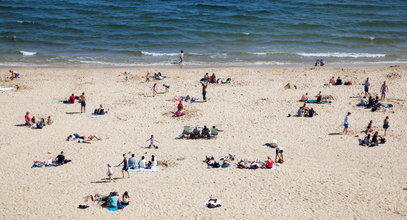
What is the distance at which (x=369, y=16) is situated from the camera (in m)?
53.1

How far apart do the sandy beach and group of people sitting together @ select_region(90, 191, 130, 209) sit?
262mm

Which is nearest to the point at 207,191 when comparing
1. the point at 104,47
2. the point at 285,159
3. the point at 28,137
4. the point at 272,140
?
the point at 285,159

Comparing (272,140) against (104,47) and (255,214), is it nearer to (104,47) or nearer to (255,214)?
(255,214)

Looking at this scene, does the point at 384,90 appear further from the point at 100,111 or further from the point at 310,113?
the point at 100,111

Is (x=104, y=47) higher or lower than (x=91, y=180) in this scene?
higher

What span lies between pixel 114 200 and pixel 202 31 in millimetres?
33068

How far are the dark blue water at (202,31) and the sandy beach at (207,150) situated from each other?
26.1ft

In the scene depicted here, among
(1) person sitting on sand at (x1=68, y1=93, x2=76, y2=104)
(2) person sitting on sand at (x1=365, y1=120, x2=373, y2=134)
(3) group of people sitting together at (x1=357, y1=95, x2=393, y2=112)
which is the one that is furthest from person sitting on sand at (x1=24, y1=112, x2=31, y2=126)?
(3) group of people sitting together at (x1=357, y1=95, x2=393, y2=112)

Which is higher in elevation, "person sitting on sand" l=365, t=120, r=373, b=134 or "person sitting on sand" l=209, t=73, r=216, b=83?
"person sitting on sand" l=209, t=73, r=216, b=83

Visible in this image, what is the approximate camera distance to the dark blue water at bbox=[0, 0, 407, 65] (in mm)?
40312

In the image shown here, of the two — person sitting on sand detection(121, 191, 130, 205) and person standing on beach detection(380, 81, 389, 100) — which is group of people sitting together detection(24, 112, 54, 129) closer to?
person sitting on sand detection(121, 191, 130, 205)

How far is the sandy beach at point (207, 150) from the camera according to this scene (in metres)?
16.4

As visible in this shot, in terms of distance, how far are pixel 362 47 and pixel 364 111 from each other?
65.2 ft

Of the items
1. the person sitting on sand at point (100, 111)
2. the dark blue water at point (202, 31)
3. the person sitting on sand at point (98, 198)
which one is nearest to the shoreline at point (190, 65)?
the dark blue water at point (202, 31)
